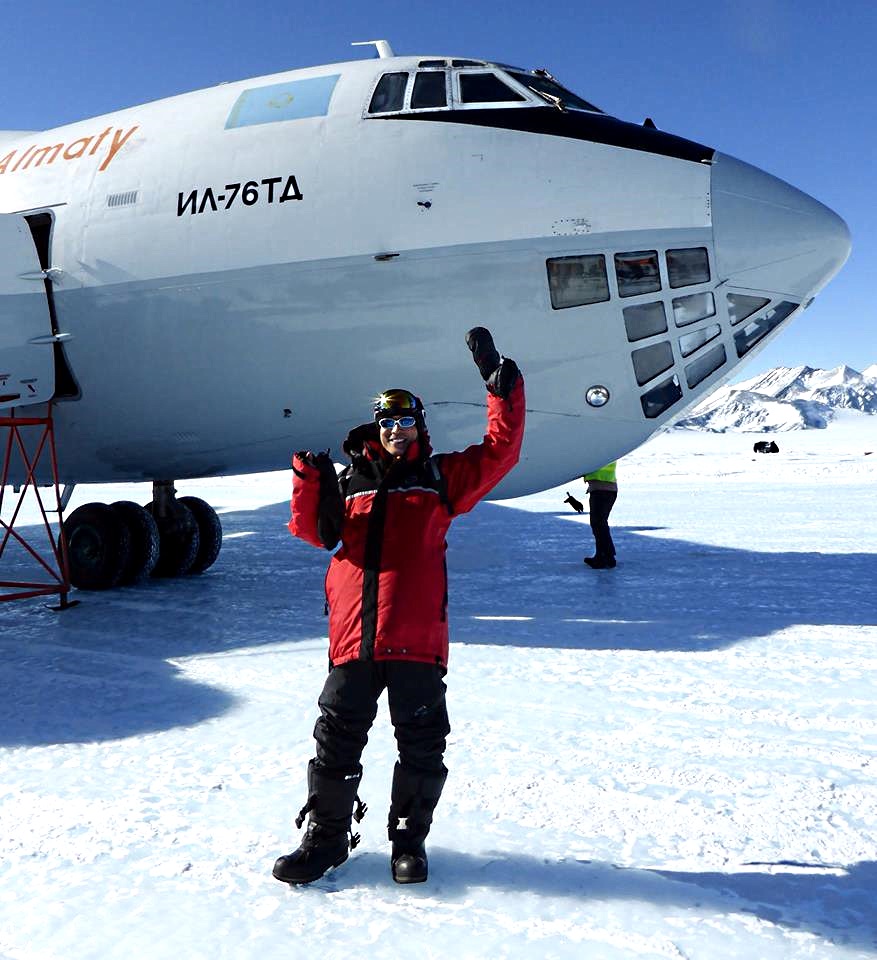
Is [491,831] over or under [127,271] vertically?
under

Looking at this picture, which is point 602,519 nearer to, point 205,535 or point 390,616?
point 205,535

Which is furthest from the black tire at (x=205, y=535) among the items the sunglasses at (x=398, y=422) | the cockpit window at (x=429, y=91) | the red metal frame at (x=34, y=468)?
the sunglasses at (x=398, y=422)

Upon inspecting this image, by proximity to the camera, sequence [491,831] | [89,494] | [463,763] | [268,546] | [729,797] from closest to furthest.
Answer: [491,831] → [729,797] → [463,763] → [268,546] → [89,494]

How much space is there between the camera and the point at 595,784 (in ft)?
12.6

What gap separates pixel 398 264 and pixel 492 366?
352cm

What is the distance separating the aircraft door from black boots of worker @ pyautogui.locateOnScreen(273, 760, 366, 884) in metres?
6.09

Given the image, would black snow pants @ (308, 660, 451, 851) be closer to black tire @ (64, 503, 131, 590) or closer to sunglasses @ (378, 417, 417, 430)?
sunglasses @ (378, 417, 417, 430)

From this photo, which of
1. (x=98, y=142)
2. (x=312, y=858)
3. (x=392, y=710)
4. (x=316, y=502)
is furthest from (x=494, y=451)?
(x=98, y=142)

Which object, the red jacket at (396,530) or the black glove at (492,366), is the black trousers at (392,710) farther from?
the black glove at (492,366)

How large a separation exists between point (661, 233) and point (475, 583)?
4.52 metres

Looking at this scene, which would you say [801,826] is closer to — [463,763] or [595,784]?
[595,784]

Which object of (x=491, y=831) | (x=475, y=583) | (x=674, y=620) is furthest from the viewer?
(x=475, y=583)

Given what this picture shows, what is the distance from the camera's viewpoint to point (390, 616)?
121 inches

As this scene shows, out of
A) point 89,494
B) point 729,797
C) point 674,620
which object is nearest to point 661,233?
point 674,620
